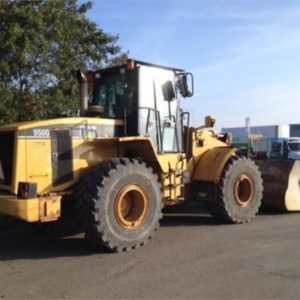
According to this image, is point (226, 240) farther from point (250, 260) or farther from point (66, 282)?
point (66, 282)

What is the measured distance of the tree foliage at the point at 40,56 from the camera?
522 inches

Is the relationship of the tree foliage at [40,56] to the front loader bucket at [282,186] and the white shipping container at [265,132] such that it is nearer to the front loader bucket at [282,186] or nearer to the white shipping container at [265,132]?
the front loader bucket at [282,186]

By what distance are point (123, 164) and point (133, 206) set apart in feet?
2.61

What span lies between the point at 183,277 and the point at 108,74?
460 centimetres

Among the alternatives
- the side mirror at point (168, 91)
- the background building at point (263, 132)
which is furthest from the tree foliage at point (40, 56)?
the background building at point (263, 132)

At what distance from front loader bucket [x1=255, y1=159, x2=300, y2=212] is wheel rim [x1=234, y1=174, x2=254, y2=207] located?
4.28 ft

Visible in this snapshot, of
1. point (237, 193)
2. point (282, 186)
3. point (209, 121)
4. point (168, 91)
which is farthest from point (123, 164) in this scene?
point (282, 186)

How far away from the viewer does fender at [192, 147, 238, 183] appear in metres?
10.6

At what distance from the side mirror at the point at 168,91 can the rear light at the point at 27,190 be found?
3.27 meters

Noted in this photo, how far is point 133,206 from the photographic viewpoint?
29.3 ft

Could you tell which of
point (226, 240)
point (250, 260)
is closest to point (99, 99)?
point (226, 240)

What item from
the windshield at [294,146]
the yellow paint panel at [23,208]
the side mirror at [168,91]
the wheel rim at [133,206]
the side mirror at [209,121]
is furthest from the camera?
the windshield at [294,146]

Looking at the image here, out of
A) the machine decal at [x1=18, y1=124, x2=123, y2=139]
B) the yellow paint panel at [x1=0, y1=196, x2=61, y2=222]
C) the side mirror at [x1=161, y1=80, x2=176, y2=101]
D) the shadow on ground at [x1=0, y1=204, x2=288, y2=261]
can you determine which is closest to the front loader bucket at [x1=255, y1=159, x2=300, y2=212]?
the shadow on ground at [x1=0, y1=204, x2=288, y2=261]

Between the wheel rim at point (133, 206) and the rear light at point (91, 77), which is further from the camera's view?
the rear light at point (91, 77)
